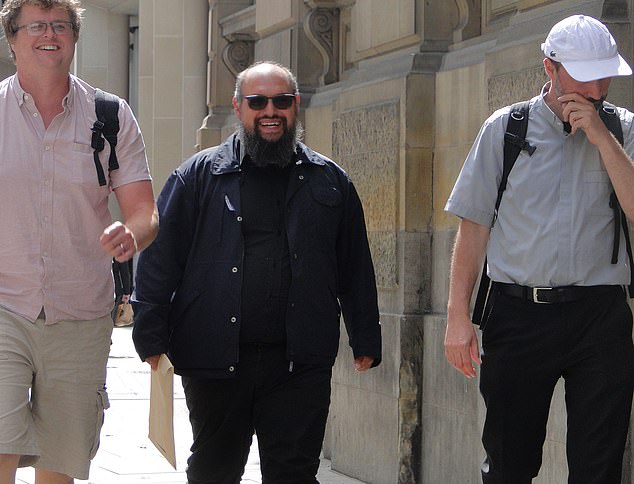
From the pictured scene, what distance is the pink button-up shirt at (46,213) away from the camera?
4750 mm

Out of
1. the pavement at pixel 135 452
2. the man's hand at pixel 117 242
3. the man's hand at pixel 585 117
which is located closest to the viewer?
the man's hand at pixel 117 242

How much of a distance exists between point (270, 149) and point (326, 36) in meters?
4.33

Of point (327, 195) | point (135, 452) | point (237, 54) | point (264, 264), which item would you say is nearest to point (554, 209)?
point (327, 195)

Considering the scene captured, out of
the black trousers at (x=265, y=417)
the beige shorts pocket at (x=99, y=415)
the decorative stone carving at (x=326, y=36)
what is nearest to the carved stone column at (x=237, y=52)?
the decorative stone carving at (x=326, y=36)

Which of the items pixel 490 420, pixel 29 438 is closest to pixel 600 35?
pixel 490 420

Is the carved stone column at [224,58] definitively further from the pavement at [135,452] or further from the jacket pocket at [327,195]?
the jacket pocket at [327,195]

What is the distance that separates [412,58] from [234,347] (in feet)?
9.63

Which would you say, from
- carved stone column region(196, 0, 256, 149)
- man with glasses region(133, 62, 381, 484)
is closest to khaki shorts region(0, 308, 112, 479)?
man with glasses region(133, 62, 381, 484)

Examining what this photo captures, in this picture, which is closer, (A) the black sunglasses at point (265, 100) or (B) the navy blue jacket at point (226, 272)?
(B) the navy blue jacket at point (226, 272)

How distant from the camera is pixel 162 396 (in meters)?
5.23

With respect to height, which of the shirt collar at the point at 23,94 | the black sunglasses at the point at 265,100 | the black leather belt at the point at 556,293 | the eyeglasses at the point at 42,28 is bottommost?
the black leather belt at the point at 556,293

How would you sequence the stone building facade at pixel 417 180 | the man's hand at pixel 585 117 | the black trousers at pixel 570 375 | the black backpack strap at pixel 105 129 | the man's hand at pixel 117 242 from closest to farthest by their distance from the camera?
the man's hand at pixel 117 242 < the man's hand at pixel 585 117 < the black trousers at pixel 570 375 < the black backpack strap at pixel 105 129 < the stone building facade at pixel 417 180

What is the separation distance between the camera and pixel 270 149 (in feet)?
18.0

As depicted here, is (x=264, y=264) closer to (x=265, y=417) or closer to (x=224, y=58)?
(x=265, y=417)
